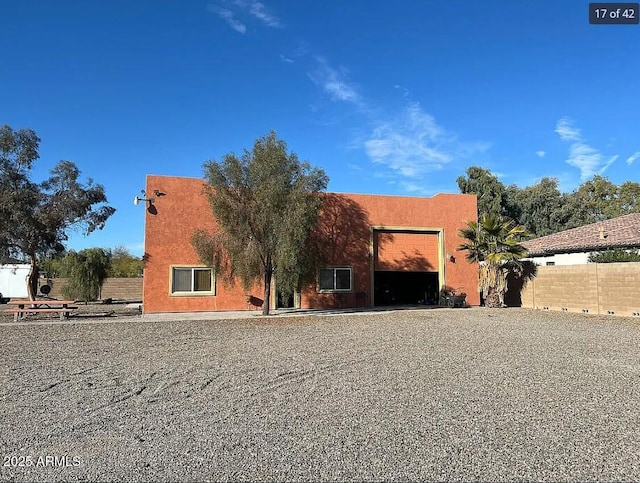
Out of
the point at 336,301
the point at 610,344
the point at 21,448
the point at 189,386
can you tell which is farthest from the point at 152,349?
the point at 336,301

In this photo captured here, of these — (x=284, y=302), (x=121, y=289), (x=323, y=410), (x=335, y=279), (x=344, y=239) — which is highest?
(x=344, y=239)

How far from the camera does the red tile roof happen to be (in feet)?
70.9

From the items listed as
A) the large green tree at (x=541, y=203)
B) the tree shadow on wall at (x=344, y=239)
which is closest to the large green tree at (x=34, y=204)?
the tree shadow on wall at (x=344, y=239)

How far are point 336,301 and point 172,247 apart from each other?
25.5 ft

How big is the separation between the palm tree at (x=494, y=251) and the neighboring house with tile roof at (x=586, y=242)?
3395 millimetres

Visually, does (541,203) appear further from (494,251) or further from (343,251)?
(343,251)

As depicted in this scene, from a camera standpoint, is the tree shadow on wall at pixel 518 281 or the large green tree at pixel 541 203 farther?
the large green tree at pixel 541 203

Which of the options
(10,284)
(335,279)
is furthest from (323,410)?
(10,284)

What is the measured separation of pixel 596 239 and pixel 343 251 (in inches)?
499

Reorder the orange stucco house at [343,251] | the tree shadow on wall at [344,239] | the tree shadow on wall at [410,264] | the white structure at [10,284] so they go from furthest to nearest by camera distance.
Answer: the white structure at [10,284] < the tree shadow on wall at [410,264] < the tree shadow on wall at [344,239] < the orange stucco house at [343,251]

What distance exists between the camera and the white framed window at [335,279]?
2212cm

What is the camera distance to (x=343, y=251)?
22.3 m

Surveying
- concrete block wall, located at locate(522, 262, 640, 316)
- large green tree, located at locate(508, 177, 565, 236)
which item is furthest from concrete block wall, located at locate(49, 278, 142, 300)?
large green tree, located at locate(508, 177, 565, 236)

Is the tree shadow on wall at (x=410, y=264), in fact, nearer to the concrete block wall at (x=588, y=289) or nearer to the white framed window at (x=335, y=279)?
the white framed window at (x=335, y=279)
